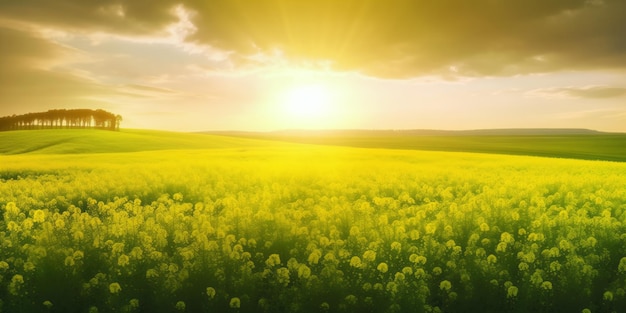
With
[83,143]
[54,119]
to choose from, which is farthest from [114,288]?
[54,119]

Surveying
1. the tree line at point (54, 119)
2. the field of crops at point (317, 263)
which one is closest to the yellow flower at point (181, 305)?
the field of crops at point (317, 263)

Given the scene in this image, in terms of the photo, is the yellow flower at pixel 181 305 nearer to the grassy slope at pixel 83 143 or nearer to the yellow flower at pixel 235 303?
the yellow flower at pixel 235 303

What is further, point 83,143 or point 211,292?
point 83,143

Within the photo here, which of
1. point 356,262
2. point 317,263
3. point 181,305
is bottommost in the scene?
point 181,305

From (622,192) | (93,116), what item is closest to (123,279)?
(622,192)

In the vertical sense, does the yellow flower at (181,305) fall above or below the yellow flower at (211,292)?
below

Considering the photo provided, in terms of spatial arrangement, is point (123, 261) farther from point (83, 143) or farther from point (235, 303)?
point (83, 143)

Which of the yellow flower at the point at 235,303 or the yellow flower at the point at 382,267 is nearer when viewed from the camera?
the yellow flower at the point at 235,303

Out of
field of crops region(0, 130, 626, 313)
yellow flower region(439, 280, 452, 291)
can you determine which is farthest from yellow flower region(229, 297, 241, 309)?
yellow flower region(439, 280, 452, 291)

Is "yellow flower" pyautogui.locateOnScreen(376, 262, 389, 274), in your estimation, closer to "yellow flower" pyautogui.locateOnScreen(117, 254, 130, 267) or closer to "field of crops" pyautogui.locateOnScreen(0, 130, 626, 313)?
"field of crops" pyautogui.locateOnScreen(0, 130, 626, 313)

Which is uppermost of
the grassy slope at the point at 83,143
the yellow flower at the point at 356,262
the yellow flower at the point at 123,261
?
the yellow flower at the point at 356,262

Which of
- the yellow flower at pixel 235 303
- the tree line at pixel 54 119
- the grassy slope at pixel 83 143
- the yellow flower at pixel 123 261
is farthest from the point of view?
the tree line at pixel 54 119

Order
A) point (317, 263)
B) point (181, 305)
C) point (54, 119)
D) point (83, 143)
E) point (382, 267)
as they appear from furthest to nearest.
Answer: point (54, 119) → point (83, 143) → point (317, 263) → point (382, 267) → point (181, 305)

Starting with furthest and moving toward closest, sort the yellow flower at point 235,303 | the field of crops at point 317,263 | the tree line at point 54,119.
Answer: the tree line at point 54,119, the field of crops at point 317,263, the yellow flower at point 235,303
